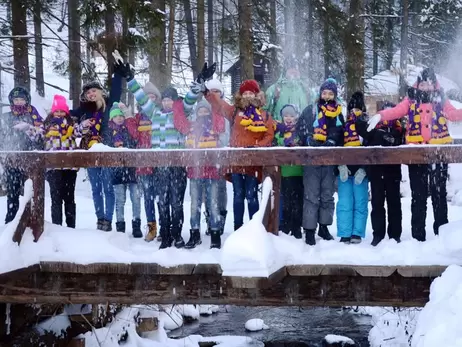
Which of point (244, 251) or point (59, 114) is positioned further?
point (59, 114)

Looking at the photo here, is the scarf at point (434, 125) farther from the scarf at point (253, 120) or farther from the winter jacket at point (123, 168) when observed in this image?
the winter jacket at point (123, 168)

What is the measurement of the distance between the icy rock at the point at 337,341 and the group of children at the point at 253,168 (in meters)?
4.60

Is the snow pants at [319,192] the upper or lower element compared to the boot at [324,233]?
upper

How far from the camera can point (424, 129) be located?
19.5 ft

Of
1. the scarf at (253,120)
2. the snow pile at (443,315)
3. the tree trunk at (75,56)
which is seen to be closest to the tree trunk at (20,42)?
the tree trunk at (75,56)

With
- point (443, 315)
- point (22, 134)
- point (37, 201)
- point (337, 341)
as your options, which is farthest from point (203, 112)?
point (337, 341)

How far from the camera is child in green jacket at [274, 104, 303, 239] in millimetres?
6188

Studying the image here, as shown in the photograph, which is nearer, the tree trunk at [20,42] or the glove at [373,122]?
the glove at [373,122]

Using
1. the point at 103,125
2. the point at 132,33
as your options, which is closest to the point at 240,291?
the point at 103,125

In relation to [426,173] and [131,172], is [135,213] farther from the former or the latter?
[426,173]

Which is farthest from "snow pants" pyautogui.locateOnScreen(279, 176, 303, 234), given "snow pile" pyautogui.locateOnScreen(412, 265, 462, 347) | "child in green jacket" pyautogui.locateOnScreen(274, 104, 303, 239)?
"snow pile" pyautogui.locateOnScreen(412, 265, 462, 347)

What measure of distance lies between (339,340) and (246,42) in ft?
22.2

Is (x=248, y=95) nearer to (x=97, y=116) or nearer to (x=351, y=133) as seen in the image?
(x=351, y=133)

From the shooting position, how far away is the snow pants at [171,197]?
617cm
